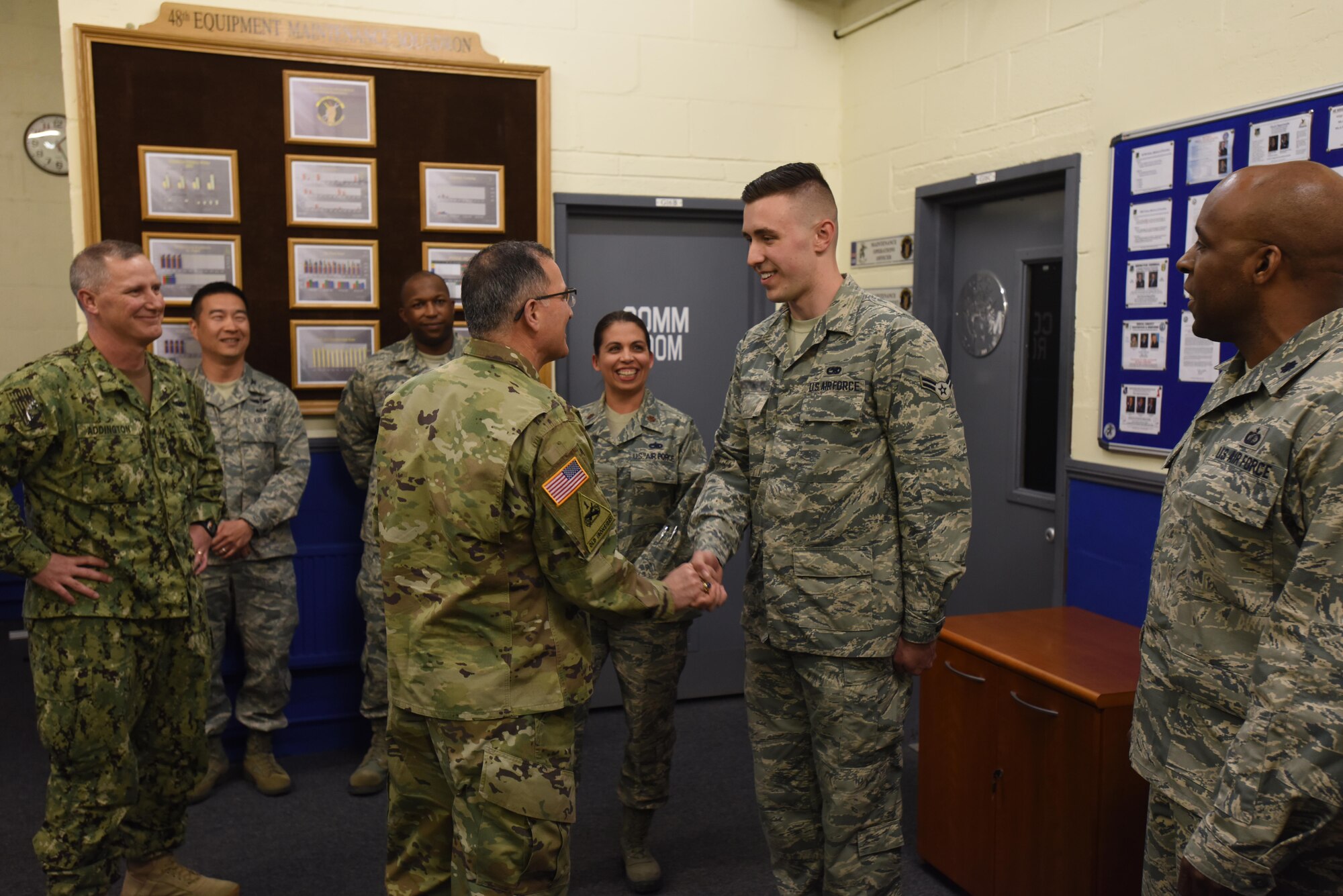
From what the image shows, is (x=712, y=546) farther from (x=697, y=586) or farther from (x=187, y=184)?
(x=187, y=184)

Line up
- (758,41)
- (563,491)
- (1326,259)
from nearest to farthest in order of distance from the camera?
1. (1326,259)
2. (563,491)
3. (758,41)

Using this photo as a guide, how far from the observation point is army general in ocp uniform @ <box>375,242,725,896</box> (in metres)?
1.68

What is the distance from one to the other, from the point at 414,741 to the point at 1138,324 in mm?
2180

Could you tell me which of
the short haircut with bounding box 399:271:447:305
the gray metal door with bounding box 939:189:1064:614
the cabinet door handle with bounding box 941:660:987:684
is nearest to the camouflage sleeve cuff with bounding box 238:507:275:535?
the short haircut with bounding box 399:271:447:305

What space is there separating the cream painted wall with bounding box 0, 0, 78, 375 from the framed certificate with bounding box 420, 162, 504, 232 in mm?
2856

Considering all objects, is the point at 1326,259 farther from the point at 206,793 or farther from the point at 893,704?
the point at 206,793

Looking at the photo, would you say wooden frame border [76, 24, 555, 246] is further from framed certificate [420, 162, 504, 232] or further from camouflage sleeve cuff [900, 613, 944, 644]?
camouflage sleeve cuff [900, 613, 944, 644]

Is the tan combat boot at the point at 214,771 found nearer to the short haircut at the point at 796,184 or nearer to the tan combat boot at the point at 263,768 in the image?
the tan combat boot at the point at 263,768

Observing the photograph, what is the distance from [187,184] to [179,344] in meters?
0.56

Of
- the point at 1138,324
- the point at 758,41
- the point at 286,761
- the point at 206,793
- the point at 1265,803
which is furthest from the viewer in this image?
the point at 758,41

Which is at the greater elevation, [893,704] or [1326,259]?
[1326,259]

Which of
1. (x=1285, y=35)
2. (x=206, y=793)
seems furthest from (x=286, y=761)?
(x=1285, y=35)

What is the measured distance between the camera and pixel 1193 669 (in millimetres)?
1428

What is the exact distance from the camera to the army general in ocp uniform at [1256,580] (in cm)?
119
